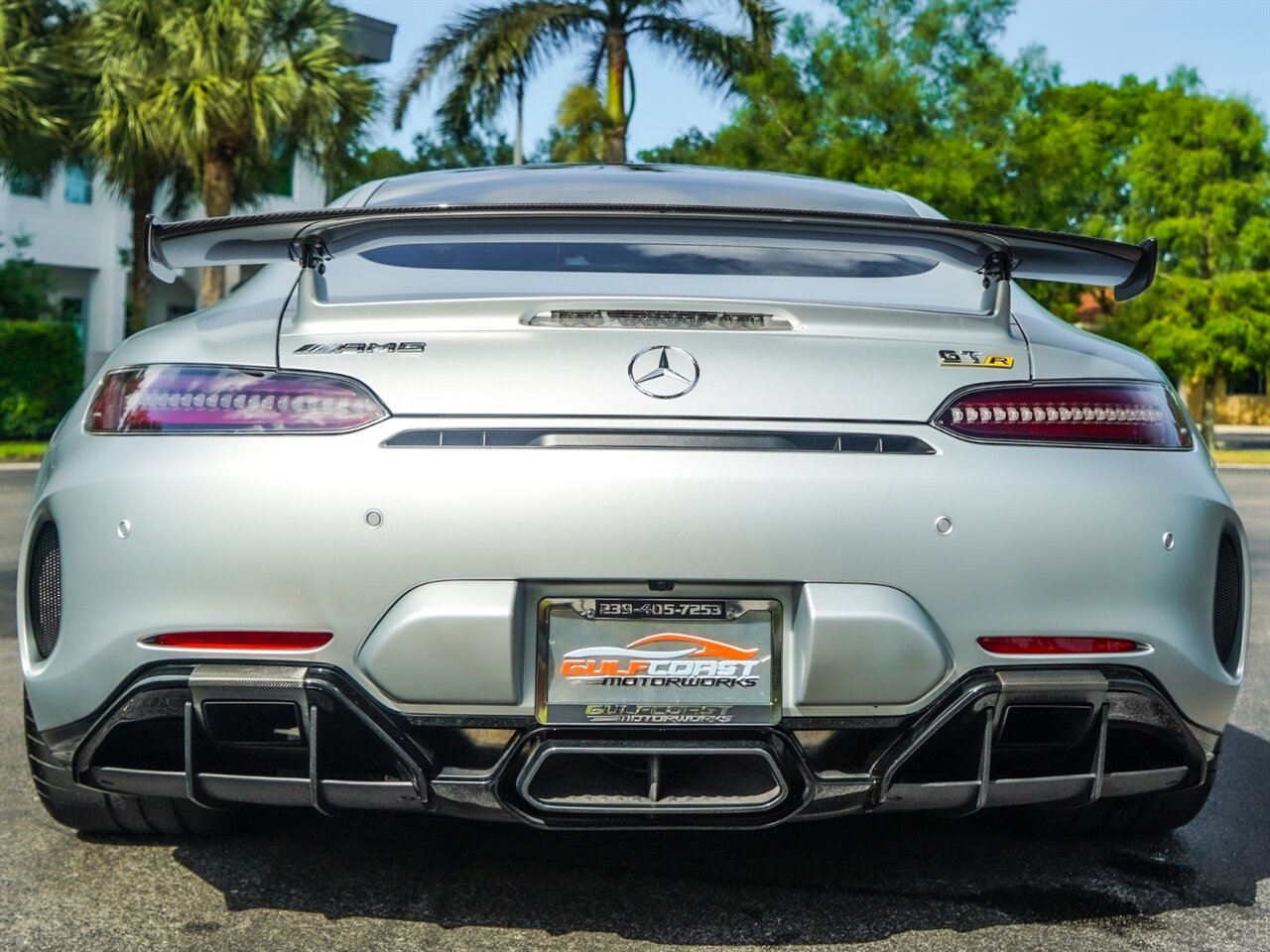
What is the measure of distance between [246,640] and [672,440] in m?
0.76

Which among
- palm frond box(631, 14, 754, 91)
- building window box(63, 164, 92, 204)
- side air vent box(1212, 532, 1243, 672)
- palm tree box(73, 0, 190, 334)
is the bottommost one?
side air vent box(1212, 532, 1243, 672)

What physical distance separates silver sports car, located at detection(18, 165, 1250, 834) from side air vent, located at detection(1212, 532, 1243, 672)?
41 mm

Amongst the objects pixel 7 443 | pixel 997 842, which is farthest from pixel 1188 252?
pixel 997 842

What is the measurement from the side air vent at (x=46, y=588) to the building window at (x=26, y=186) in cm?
2267

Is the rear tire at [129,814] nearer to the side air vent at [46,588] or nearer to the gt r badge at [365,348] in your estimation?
the side air vent at [46,588]

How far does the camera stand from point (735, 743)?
236 centimetres

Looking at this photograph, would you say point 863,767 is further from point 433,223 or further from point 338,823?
point 338,823

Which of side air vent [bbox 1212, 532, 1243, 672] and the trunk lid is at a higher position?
the trunk lid

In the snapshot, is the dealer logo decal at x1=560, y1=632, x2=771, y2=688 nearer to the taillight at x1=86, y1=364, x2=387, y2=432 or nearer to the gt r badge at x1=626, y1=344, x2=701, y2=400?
the gt r badge at x1=626, y1=344, x2=701, y2=400

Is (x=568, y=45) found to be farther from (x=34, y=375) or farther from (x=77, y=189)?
(x=77, y=189)

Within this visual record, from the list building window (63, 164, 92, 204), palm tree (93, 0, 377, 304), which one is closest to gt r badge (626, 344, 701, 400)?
palm tree (93, 0, 377, 304)

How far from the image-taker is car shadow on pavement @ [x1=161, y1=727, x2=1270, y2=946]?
8.92ft

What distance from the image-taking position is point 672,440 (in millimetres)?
2365

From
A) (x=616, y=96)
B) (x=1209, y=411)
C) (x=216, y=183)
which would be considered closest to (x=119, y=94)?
(x=216, y=183)
